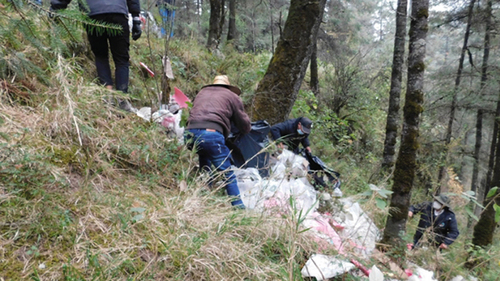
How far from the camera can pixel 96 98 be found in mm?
2674

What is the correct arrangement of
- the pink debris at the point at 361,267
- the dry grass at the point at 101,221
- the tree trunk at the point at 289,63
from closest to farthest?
the dry grass at the point at 101,221
the pink debris at the point at 361,267
the tree trunk at the point at 289,63

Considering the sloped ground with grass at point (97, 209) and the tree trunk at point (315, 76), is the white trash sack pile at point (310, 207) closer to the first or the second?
the sloped ground with grass at point (97, 209)

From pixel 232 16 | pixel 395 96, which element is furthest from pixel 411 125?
pixel 232 16

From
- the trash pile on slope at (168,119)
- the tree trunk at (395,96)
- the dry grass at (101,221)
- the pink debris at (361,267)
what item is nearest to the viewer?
the dry grass at (101,221)

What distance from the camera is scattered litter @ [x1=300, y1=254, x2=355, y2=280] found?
1.71m

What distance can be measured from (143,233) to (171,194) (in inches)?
28.9

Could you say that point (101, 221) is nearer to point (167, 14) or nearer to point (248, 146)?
point (248, 146)

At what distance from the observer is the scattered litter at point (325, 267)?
67.1 inches

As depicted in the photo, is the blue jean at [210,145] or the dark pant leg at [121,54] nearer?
the blue jean at [210,145]

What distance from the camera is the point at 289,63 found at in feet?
13.7

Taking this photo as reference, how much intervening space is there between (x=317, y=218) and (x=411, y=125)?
3.98ft

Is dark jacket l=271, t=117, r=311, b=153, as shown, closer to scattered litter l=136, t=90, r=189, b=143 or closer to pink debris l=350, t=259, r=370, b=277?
scattered litter l=136, t=90, r=189, b=143

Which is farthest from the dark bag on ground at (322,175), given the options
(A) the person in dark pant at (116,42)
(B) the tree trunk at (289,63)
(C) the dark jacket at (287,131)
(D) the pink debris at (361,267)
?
(A) the person in dark pant at (116,42)

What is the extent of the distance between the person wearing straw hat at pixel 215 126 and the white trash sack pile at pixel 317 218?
265mm
